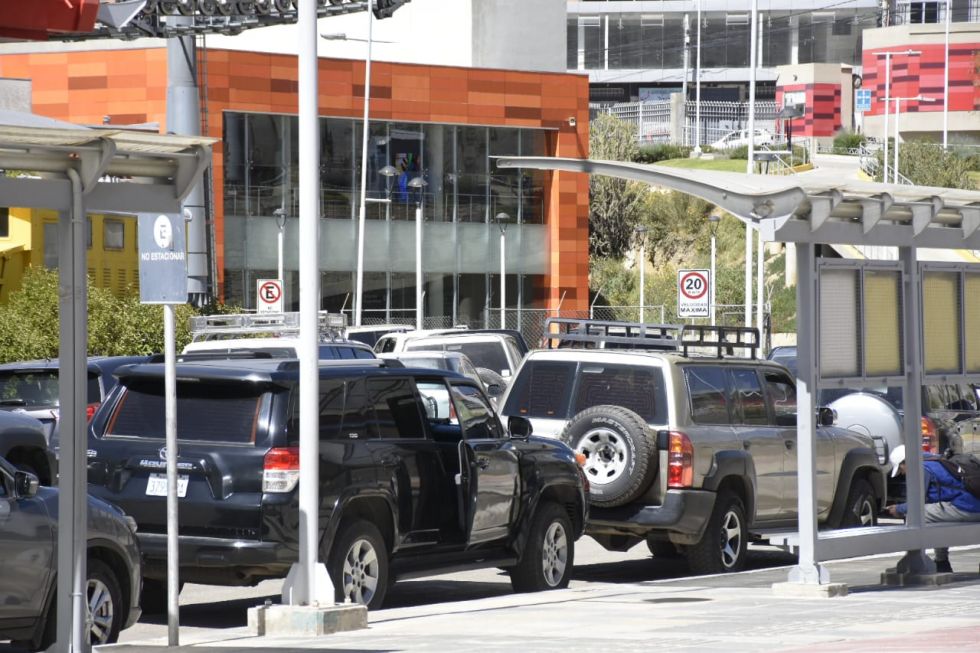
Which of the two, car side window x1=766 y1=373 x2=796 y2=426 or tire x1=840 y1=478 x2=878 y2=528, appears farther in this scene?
tire x1=840 y1=478 x2=878 y2=528

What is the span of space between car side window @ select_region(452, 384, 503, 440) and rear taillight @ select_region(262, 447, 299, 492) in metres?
2.12

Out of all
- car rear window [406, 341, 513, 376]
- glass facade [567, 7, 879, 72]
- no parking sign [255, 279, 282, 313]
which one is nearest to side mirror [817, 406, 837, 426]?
car rear window [406, 341, 513, 376]

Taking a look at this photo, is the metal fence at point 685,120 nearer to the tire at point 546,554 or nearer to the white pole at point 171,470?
the tire at point 546,554

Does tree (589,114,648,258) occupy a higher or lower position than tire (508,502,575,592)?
higher

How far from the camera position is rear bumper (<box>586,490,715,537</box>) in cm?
1438

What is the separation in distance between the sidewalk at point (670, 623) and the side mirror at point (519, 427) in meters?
1.31

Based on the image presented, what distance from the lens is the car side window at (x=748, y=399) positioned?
15.6 meters

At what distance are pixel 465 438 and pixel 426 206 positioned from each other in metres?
40.0

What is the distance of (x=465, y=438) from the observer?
43.6 feet

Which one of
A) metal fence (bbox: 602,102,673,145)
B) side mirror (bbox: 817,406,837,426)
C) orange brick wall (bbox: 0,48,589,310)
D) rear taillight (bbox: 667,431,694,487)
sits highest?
metal fence (bbox: 602,102,673,145)

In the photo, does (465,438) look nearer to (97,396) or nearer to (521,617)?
(521,617)

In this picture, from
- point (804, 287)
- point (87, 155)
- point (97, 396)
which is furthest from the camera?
point (97, 396)

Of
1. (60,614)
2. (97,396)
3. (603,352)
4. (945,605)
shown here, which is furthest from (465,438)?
(97,396)

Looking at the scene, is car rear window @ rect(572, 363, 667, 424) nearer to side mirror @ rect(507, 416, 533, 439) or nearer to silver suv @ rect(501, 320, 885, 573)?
silver suv @ rect(501, 320, 885, 573)
